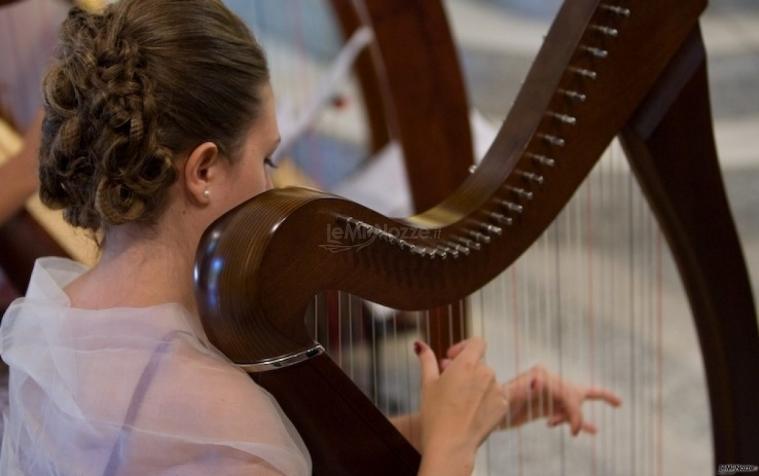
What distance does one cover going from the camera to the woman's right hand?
111 cm

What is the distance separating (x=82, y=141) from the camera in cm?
104

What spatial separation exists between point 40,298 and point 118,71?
10.0 inches

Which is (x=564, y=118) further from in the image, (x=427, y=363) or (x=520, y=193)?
(x=427, y=363)

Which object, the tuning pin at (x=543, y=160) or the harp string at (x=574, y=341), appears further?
the harp string at (x=574, y=341)

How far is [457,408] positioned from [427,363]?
2.3 inches

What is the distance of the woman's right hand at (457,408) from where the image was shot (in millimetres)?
1107

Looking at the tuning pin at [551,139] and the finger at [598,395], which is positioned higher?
the tuning pin at [551,139]

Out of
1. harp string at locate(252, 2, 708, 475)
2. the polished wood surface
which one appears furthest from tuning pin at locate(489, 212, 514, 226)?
harp string at locate(252, 2, 708, 475)

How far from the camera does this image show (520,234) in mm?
1161

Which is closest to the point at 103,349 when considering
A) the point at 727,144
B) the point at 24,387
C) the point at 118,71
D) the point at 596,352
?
the point at 24,387

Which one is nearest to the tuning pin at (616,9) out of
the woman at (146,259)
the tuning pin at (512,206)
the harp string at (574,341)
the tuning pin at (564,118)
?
the tuning pin at (564,118)

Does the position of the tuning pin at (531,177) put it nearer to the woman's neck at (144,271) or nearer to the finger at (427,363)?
the finger at (427,363)

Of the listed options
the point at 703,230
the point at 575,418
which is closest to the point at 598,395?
the point at 575,418

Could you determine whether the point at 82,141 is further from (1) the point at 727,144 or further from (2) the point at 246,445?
(1) the point at 727,144
